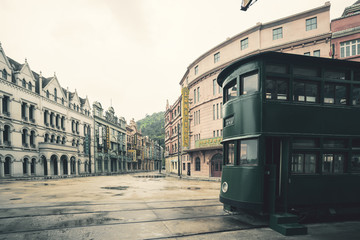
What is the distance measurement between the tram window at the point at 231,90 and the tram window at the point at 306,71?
1.92 meters

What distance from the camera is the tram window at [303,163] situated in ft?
22.4

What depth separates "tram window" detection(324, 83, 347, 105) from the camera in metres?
7.29

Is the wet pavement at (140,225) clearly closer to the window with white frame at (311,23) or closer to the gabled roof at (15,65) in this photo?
the window with white frame at (311,23)

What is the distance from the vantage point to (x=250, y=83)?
7.11 metres

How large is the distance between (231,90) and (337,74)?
3.51m

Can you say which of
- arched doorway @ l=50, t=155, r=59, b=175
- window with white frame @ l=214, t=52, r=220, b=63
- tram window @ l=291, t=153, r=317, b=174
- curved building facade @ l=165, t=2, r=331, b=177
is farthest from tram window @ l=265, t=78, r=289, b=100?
arched doorway @ l=50, t=155, r=59, b=175

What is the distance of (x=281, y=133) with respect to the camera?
6676 millimetres

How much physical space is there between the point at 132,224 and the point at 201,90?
2768 centimetres

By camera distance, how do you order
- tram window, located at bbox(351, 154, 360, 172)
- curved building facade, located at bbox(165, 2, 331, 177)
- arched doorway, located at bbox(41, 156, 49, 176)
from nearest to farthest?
tram window, located at bbox(351, 154, 360, 172) < curved building facade, located at bbox(165, 2, 331, 177) < arched doorway, located at bbox(41, 156, 49, 176)

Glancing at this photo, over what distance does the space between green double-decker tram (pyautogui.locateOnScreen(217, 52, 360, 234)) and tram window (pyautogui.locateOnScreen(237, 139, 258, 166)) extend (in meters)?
0.03

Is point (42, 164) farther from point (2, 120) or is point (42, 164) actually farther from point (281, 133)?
point (281, 133)

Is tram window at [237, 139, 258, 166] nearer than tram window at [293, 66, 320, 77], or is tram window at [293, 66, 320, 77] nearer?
tram window at [237, 139, 258, 166]

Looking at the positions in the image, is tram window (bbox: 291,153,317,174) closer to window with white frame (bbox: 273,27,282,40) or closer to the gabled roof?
window with white frame (bbox: 273,27,282,40)

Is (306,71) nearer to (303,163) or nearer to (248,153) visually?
(303,163)
